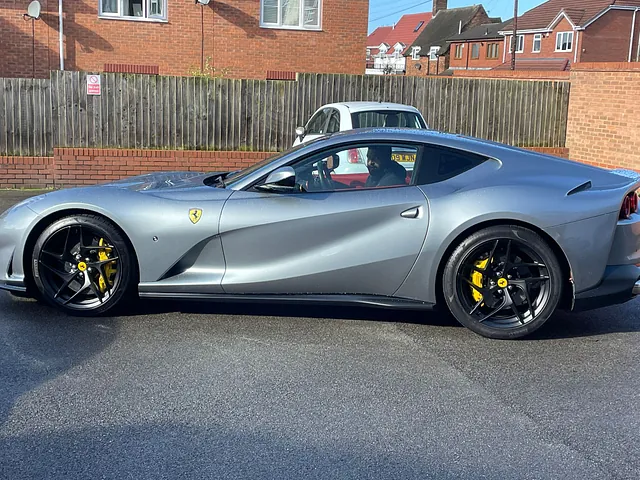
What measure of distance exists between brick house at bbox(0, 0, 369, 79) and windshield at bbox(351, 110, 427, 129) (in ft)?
27.8

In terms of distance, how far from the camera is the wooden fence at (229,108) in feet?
44.2

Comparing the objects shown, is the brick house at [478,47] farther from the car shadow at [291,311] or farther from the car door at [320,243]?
the car door at [320,243]

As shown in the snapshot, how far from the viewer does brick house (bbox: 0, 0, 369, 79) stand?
18.0 metres

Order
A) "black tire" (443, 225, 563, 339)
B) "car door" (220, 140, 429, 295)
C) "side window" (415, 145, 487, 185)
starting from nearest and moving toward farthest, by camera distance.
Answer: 1. "black tire" (443, 225, 563, 339)
2. "car door" (220, 140, 429, 295)
3. "side window" (415, 145, 487, 185)

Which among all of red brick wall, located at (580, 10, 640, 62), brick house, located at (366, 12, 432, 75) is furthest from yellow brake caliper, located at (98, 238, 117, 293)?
brick house, located at (366, 12, 432, 75)

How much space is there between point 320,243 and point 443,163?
107 centimetres

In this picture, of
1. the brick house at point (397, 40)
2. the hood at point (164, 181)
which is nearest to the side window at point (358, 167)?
the hood at point (164, 181)

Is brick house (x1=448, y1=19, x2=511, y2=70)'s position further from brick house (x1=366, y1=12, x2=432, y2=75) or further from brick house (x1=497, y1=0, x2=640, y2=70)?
brick house (x1=366, y1=12, x2=432, y2=75)

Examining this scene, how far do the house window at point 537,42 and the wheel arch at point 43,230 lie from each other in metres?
62.8

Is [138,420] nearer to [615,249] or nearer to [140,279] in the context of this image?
[140,279]

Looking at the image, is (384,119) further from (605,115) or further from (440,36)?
(440,36)

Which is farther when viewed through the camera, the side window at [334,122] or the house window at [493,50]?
the house window at [493,50]

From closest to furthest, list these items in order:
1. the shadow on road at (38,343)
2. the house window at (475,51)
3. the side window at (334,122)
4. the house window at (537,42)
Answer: the shadow on road at (38,343), the side window at (334,122), the house window at (537,42), the house window at (475,51)

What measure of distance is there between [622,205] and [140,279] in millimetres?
3447
